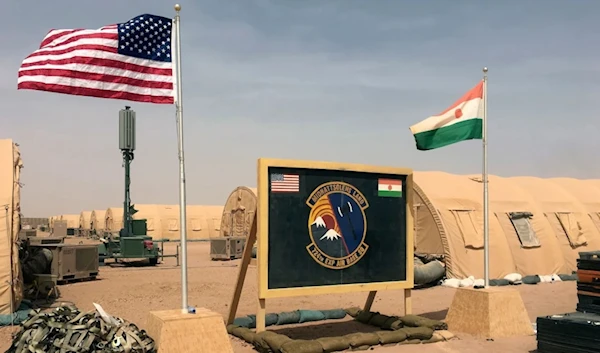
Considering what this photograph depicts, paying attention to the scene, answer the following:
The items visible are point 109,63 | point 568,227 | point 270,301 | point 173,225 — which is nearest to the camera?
point 109,63

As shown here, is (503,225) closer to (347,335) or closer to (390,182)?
(390,182)

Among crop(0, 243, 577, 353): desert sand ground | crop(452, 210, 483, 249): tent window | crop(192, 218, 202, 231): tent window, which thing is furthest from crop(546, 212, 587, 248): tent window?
crop(192, 218, 202, 231): tent window

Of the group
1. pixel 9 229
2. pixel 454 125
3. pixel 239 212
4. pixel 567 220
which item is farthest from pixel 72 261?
pixel 567 220

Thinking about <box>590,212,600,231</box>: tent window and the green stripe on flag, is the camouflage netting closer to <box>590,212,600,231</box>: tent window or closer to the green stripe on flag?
the green stripe on flag

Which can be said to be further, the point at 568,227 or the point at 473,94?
the point at 568,227

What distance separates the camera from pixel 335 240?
9.59 metres

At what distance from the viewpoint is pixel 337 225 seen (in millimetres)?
9602

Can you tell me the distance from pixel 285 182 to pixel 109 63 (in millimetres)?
3385

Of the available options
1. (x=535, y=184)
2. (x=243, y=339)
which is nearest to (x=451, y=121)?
(x=243, y=339)

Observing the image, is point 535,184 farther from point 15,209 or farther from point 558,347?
point 15,209

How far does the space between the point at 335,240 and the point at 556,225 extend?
16268 mm

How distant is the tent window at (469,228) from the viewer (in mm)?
19078

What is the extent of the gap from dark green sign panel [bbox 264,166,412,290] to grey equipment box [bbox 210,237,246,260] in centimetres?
1831

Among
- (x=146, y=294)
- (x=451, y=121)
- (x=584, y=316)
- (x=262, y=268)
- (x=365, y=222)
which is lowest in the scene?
(x=146, y=294)
